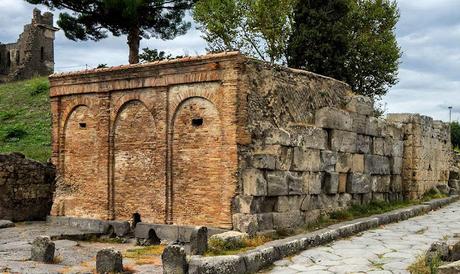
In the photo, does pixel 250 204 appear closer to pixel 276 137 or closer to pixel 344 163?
pixel 276 137

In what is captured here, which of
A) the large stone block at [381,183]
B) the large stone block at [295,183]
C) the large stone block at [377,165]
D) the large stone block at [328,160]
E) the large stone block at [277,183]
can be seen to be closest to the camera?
the large stone block at [277,183]

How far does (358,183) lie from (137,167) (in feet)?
17.4

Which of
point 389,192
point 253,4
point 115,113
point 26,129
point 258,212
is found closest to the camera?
point 258,212

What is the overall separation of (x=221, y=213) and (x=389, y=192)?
6.41m

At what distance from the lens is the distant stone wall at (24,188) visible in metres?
13.5

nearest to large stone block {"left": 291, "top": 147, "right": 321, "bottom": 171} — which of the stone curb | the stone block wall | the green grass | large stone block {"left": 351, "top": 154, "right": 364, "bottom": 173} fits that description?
the stone block wall

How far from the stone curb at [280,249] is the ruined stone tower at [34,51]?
37581 mm

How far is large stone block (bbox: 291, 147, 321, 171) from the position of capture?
11.4 m

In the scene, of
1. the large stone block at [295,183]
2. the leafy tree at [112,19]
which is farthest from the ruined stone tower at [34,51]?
the large stone block at [295,183]

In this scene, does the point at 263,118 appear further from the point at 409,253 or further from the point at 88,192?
the point at 88,192

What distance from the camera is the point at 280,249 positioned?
8.84m

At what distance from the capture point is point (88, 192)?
524 inches

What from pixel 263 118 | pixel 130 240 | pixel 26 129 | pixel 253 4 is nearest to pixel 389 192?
pixel 263 118

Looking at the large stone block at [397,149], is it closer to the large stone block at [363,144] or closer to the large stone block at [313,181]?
the large stone block at [363,144]
